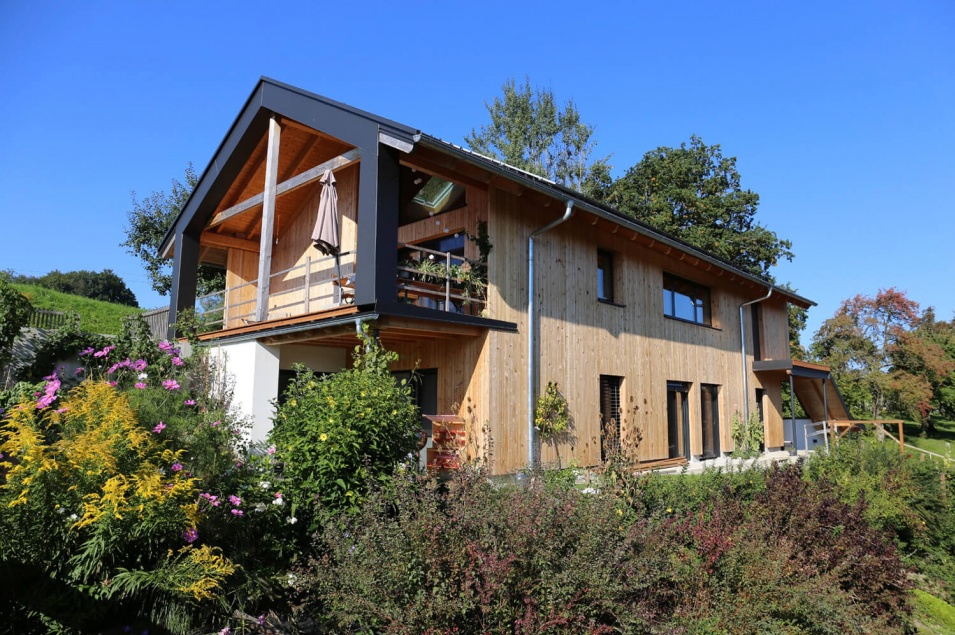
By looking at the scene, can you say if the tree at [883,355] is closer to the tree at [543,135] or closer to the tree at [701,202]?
the tree at [701,202]

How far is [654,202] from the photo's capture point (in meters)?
31.7

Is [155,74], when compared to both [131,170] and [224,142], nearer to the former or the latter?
[224,142]

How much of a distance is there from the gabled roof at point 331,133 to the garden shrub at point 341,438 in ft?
13.2

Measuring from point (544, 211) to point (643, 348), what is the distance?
424 centimetres

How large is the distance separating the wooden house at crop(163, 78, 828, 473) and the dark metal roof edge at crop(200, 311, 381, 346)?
33 millimetres

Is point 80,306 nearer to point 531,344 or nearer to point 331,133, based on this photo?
point 331,133

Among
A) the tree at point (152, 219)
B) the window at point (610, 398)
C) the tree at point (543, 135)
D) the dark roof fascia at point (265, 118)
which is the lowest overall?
the window at point (610, 398)

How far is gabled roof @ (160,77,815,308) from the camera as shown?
8.84m

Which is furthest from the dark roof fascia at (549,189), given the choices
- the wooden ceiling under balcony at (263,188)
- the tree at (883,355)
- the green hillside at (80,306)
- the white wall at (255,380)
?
the tree at (883,355)

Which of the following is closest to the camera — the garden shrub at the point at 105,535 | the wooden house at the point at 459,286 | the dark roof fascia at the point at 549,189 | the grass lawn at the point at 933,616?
the garden shrub at the point at 105,535

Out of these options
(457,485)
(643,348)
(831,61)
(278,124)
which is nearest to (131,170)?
(278,124)

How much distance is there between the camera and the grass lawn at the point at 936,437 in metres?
31.2

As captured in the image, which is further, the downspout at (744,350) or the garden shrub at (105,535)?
the downspout at (744,350)

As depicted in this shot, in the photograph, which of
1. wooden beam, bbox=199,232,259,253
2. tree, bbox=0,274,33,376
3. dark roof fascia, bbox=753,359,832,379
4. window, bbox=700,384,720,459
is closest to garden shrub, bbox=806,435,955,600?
window, bbox=700,384,720,459
